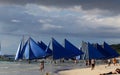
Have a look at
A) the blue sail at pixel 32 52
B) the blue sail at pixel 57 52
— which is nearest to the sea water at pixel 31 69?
the blue sail at pixel 57 52

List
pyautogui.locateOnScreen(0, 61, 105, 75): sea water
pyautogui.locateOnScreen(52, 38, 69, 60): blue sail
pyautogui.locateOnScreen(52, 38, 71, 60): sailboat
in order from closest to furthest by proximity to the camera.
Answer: pyautogui.locateOnScreen(0, 61, 105, 75): sea water, pyautogui.locateOnScreen(52, 38, 69, 60): blue sail, pyautogui.locateOnScreen(52, 38, 71, 60): sailboat

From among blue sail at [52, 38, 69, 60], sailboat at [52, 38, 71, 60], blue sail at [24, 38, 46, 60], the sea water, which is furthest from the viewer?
blue sail at [24, 38, 46, 60]

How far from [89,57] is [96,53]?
354 cm

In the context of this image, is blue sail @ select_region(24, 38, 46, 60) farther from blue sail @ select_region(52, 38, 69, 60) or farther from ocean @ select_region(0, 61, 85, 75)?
blue sail @ select_region(52, 38, 69, 60)

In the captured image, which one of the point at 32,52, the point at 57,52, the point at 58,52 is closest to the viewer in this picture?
the point at 57,52

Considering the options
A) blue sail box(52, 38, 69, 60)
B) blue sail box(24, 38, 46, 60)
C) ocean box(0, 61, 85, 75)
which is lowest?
ocean box(0, 61, 85, 75)

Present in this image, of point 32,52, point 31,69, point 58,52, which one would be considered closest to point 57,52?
point 58,52

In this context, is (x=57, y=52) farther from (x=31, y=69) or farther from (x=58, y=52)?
(x=31, y=69)

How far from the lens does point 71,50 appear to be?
59.5 meters

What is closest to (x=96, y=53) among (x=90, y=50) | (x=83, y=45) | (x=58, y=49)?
(x=90, y=50)

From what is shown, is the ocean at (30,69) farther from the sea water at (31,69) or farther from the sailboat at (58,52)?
the sailboat at (58,52)

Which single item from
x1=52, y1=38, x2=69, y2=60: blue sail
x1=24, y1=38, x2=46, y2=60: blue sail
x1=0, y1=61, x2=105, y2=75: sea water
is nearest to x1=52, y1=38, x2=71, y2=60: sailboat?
x1=52, y1=38, x2=69, y2=60: blue sail

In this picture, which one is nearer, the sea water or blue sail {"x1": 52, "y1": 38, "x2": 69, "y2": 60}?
the sea water

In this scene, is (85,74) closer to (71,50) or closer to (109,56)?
(71,50)
